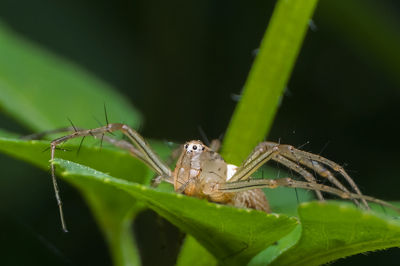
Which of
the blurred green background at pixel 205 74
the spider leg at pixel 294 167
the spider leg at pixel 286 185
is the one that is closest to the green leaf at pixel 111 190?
the spider leg at pixel 286 185

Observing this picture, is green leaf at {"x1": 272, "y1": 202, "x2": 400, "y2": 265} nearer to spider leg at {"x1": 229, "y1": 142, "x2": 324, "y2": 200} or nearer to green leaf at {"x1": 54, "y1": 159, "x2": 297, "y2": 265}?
green leaf at {"x1": 54, "y1": 159, "x2": 297, "y2": 265}

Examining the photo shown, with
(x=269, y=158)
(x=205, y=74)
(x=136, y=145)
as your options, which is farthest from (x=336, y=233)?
(x=205, y=74)

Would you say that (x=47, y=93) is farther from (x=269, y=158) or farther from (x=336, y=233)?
(x=336, y=233)

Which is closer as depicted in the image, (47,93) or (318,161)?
(318,161)

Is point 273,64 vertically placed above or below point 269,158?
above

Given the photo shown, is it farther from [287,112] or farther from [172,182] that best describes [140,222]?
[172,182]

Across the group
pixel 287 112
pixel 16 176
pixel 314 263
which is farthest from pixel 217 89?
pixel 314 263
